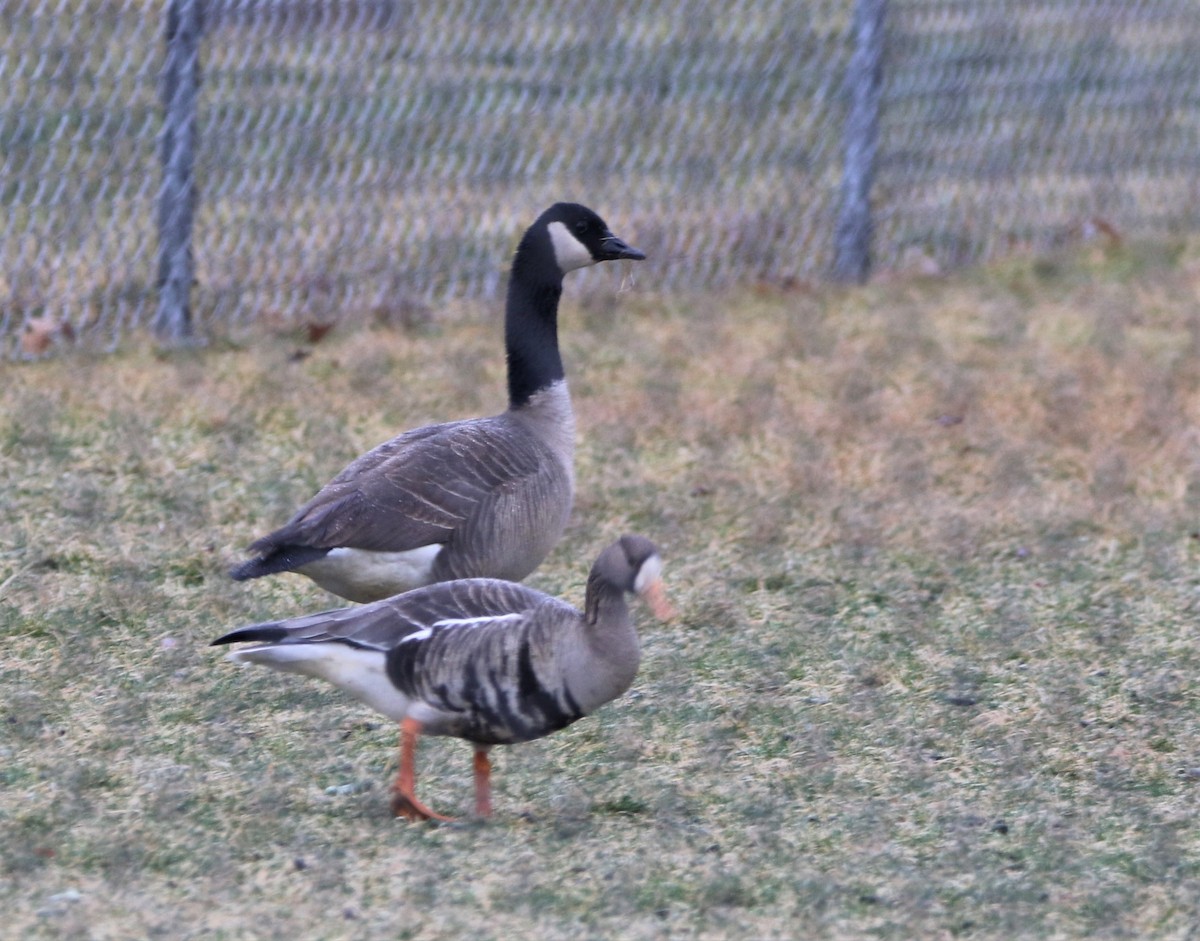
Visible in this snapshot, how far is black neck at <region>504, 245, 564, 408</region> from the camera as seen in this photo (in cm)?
455

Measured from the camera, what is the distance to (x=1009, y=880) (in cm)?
316

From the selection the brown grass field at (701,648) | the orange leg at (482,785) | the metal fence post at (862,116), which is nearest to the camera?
the brown grass field at (701,648)

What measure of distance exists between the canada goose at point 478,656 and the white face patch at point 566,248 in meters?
1.54

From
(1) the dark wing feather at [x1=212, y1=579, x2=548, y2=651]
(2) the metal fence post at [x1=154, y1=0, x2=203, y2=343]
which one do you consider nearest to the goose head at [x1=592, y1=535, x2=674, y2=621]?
(1) the dark wing feather at [x1=212, y1=579, x2=548, y2=651]

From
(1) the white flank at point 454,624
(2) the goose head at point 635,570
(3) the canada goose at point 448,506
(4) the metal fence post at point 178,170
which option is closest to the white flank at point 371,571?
(3) the canada goose at point 448,506

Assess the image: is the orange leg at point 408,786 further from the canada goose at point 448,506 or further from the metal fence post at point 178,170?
the metal fence post at point 178,170

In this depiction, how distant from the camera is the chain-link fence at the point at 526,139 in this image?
638 centimetres

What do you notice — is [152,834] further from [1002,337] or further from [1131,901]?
[1002,337]

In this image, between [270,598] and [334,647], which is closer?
[334,647]

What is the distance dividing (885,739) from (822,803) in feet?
1.24

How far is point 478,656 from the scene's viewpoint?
326 cm

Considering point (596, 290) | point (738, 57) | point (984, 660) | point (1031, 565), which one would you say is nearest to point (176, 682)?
point (984, 660)

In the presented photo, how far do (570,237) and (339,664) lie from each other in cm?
176

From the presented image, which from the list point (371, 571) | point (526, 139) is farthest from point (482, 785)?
point (526, 139)
